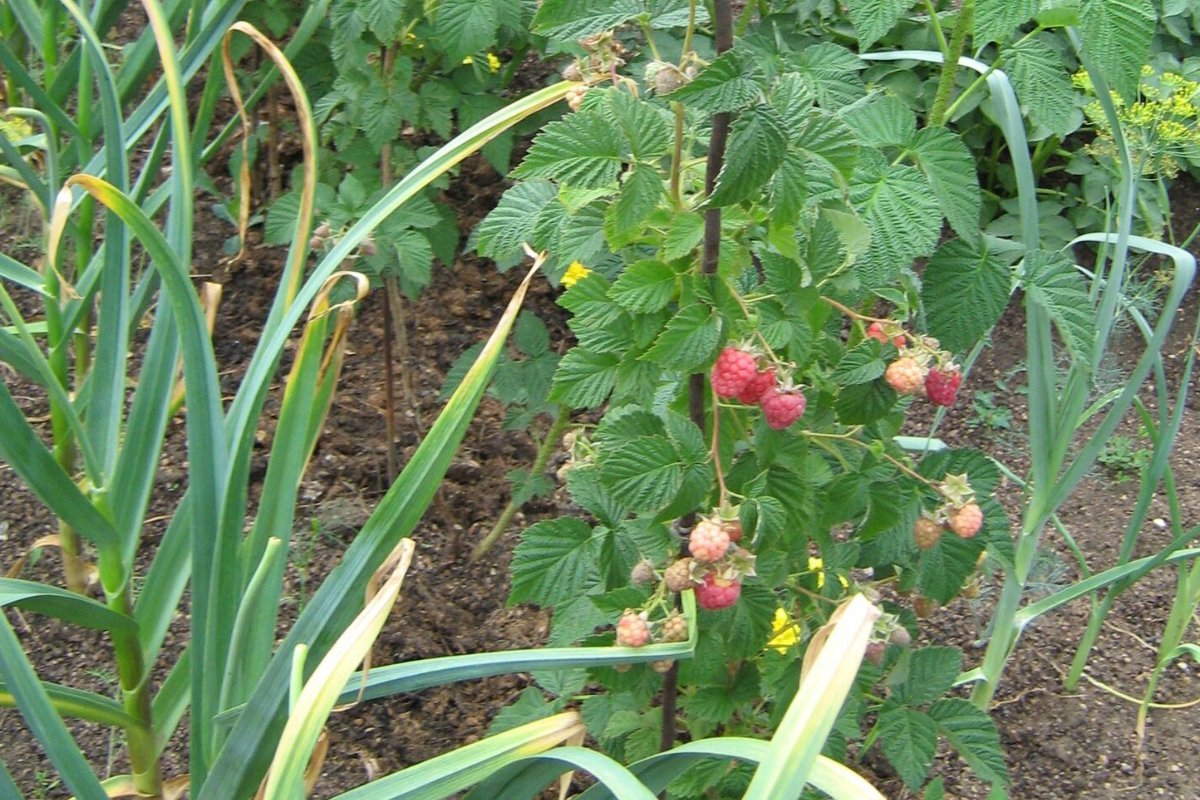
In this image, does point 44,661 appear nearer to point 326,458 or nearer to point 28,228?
point 326,458

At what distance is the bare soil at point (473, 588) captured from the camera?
5.37ft

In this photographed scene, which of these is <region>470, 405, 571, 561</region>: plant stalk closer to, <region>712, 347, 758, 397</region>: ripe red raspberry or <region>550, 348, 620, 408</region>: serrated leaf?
<region>550, 348, 620, 408</region>: serrated leaf

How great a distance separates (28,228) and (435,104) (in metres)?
1.03

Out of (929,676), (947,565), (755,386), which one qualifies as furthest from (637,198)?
(929,676)

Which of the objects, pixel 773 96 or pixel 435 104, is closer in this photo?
pixel 773 96

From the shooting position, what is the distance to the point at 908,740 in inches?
50.0

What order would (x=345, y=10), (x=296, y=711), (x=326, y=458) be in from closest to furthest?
(x=296, y=711), (x=345, y=10), (x=326, y=458)

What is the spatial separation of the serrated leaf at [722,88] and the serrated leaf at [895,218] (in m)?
0.22

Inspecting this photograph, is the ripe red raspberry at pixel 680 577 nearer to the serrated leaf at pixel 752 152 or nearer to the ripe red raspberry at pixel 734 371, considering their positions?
the ripe red raspberry at pixel 734 371

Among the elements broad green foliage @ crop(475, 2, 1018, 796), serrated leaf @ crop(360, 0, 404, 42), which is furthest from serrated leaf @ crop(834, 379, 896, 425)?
serrated leaf @ crop(360, 0, 404, 42)

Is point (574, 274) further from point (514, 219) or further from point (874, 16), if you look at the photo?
point (874, 16)

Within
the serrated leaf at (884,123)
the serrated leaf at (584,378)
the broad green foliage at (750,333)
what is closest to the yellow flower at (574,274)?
the broad green foliage at (750,333)

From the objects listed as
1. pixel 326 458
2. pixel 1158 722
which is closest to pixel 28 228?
pixel 326 458

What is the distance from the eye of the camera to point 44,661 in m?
1.67
